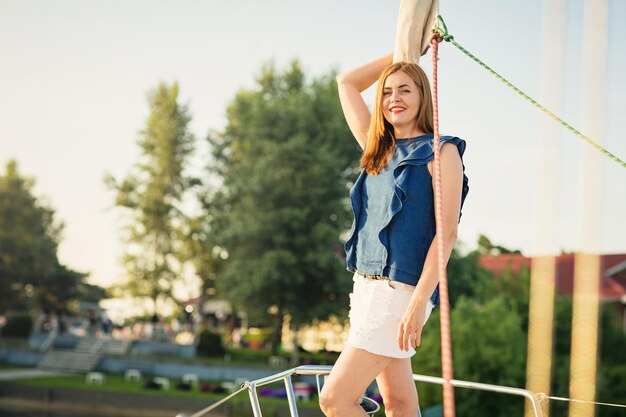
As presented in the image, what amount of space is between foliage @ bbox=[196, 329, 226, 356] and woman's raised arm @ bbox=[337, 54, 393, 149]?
85.9 feet

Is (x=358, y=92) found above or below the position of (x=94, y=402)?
above

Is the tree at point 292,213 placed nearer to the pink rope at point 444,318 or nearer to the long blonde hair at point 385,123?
the long blonde hair at point 385,123

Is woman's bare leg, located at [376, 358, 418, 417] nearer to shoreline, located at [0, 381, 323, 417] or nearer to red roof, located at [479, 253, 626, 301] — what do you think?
shoreline, located at [0, 381, 323, 417]

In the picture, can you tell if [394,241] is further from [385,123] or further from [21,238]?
[21,238]

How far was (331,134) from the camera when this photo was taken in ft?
86.9

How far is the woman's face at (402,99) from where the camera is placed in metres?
2.58

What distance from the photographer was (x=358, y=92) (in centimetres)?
289

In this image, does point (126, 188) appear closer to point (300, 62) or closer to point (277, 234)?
point (300, 62)

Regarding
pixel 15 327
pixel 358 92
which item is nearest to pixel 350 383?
pixel 358 92

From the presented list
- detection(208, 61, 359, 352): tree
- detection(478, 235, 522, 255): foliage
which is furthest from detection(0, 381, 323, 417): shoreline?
detection(478, 235, 522, 255): foliage

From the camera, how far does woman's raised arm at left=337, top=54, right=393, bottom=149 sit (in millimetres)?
2818

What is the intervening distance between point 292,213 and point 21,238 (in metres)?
19.5

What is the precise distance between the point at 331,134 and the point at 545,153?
24428 mm

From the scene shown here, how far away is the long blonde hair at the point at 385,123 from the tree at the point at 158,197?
32533mm
